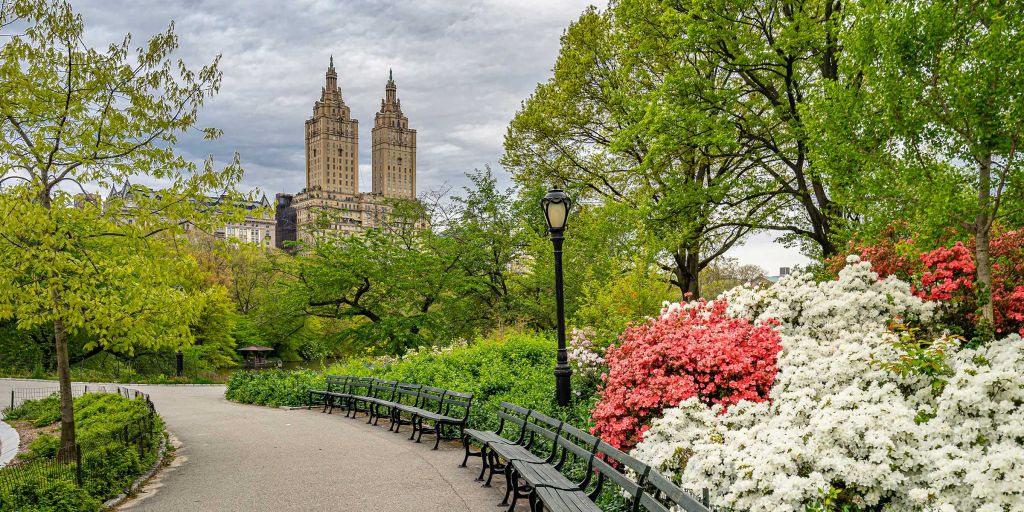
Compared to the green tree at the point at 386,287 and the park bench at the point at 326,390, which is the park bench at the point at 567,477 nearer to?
the park bench at the point at 326,390

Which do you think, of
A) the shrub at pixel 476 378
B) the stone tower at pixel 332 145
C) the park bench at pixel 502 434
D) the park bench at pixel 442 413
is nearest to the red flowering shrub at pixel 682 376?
the park bench at pixel 502 434

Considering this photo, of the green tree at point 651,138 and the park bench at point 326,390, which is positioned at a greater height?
the green tree at point 651,138

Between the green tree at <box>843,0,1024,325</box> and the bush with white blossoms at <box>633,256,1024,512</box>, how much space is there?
1.80 m

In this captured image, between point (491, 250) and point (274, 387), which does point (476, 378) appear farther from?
point (491, 250)

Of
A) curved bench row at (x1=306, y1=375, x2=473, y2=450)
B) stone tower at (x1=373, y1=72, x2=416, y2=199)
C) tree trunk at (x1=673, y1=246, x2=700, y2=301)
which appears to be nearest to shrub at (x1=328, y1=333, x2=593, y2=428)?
curved bench row at (x1=306, y1=375, x2=473, y2=450)

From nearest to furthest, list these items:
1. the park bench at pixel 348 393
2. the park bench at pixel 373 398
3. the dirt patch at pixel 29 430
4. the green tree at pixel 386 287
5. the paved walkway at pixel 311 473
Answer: the paved walkway at pixel 311 473
the park bench at pixel 373 398
the dirt patch at pixel 29 430
the park bench at pixel 348 393
the green tree at pixel 386 287

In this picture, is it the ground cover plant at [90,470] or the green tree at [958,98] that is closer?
the ground cover plant at [90,470]

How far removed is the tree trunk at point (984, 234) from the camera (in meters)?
7.15

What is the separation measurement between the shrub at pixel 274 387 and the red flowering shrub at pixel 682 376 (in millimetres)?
11314

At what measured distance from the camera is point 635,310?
15.2 metres

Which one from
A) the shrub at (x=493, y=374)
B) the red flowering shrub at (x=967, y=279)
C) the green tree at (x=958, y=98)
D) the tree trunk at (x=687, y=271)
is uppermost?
the green tree at (x=958, y=98)

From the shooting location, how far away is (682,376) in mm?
6809

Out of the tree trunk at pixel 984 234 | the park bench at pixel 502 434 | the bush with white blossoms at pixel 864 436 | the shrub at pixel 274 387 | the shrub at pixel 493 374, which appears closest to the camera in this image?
the bush with white blossoms at pixel 864 436

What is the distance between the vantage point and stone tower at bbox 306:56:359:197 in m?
176
